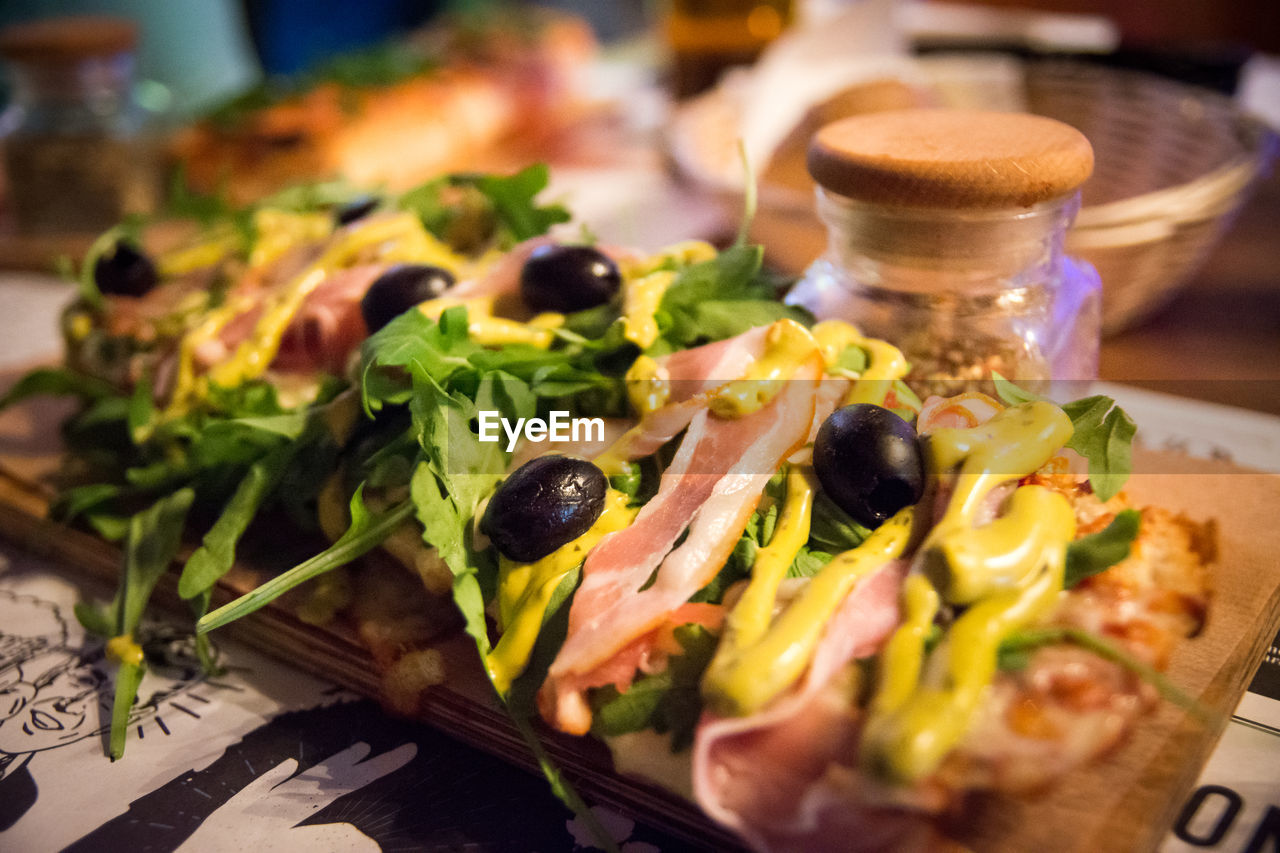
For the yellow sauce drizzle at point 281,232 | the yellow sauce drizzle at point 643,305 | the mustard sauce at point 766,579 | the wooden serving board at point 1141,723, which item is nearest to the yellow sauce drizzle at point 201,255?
the yellow sauce drizzle at point 281,232

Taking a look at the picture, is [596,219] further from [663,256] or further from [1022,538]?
[1022,538]

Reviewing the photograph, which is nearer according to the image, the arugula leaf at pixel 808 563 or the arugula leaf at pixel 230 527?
the arugula leaf at pixel 808 563

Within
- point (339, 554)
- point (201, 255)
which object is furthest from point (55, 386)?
point (339, 554)

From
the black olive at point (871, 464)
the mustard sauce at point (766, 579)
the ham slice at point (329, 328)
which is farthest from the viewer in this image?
the ham slice at point (329, 328)

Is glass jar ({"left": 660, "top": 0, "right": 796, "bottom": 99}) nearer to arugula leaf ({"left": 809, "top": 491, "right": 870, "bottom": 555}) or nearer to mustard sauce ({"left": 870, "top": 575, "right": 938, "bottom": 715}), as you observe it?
arugula leaf ({"left": 809, "top": 491, "right": 870, "bottom": 555})

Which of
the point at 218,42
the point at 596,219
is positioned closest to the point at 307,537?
the point at 596,219

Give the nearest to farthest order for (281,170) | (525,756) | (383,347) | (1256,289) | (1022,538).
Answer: (1022,538)
(525,756)
(383,347)
(1256,289)
(281,170)

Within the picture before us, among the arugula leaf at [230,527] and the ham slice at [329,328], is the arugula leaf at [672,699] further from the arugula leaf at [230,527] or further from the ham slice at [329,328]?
the ham slice at [329,328]
